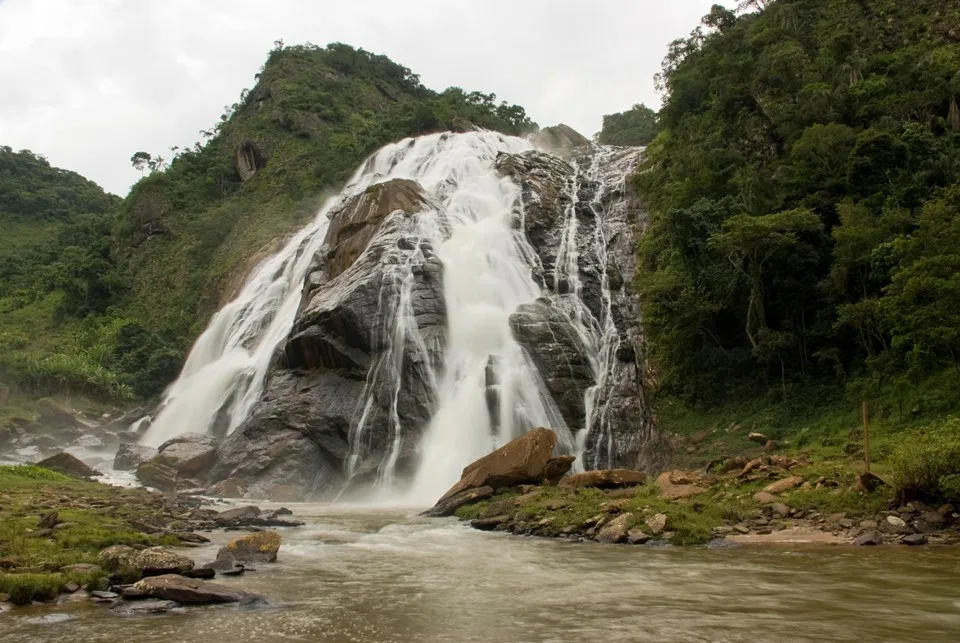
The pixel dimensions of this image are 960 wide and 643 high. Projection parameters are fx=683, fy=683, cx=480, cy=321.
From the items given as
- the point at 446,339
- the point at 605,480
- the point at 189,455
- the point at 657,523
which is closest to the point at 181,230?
the point at 189,455

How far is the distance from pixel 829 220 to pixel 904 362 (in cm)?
756

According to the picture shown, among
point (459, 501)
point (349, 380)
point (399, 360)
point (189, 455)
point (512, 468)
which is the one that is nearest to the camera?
point (459, 501)

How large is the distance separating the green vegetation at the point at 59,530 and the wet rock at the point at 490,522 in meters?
6.53

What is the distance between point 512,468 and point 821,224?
15198mm

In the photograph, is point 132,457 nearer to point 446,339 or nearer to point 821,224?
point 446,339

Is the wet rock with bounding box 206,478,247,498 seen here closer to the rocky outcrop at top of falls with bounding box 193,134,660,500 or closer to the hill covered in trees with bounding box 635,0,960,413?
the rocky outcrop at top of falls with bounding box 193,134,660,500

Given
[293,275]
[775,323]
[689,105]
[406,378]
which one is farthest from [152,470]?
[689,105]

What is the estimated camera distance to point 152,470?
2494 centimetres

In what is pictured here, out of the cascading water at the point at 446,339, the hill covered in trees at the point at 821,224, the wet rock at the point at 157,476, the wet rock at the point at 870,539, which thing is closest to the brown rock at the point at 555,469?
the cascading water at the point at 446,339

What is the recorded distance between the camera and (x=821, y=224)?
24922mm

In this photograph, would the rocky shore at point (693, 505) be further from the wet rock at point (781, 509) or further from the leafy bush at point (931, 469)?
the leafy bush at point (931, 469)

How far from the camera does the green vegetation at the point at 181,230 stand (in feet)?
162

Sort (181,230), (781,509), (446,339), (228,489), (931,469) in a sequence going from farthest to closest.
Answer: (181,230) < (446,339) < (228,489) < (781,509) < (931,469)

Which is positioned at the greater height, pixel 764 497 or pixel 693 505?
pixel 764 497
